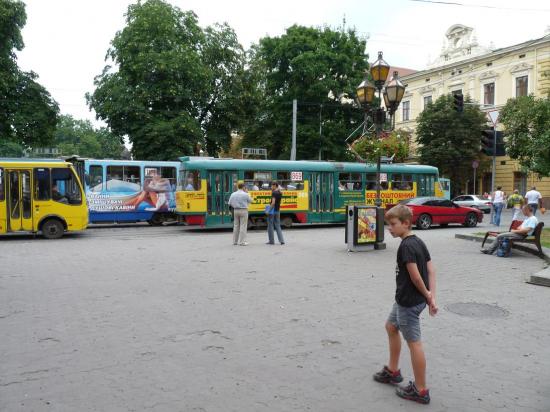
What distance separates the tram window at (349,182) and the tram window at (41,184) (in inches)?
463

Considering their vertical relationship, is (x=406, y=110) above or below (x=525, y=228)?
above

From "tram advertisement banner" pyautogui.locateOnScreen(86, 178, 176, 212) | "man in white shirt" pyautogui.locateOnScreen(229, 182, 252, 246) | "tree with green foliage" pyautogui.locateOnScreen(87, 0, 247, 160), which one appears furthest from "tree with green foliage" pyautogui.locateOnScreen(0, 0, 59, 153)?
"man in white shirt" pyautogui.locateOnScreen(229, 182, 252, 246)

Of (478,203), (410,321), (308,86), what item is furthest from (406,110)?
(410,321)

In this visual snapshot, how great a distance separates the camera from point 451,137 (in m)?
40.7

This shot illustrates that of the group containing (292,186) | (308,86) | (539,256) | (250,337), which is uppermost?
(308,86)

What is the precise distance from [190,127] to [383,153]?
18.8m

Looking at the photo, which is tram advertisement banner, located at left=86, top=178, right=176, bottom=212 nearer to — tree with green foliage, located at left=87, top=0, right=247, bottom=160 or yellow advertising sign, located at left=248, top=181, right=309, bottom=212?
yellow advertising sign, located at left=248, top=181, right=309, bottom=212

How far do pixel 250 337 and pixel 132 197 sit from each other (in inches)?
668

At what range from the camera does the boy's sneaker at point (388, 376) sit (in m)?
4.27

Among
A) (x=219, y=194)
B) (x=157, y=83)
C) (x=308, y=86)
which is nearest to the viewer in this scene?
(x=219, y=194)

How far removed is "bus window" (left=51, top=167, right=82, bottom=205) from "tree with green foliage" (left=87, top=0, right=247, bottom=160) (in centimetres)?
1344

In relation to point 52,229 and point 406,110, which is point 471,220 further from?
point 406,110

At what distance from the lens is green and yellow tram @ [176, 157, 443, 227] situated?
18938 millimetres

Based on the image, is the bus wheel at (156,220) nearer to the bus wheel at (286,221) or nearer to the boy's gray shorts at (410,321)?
the bus wheel at (286,221)
